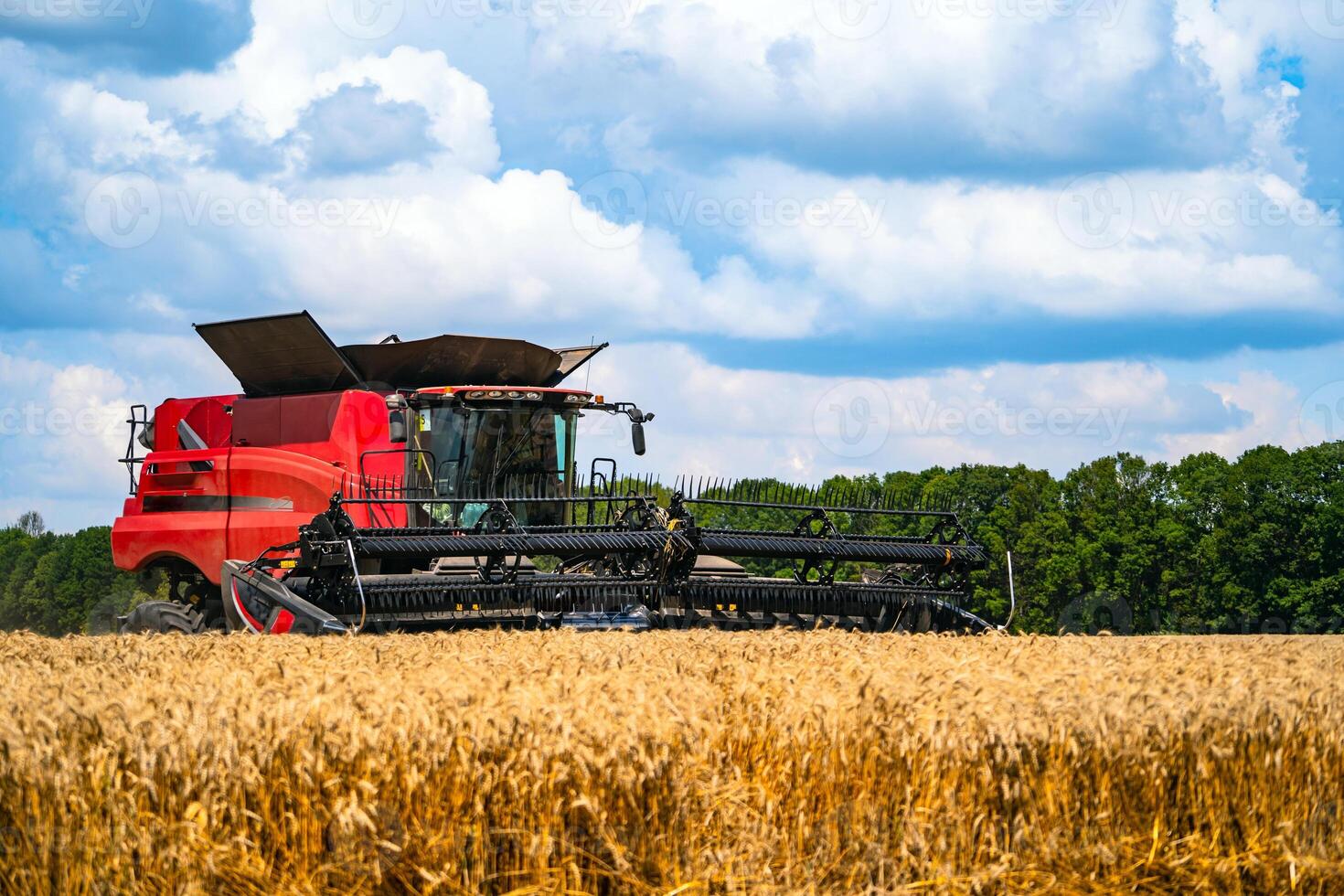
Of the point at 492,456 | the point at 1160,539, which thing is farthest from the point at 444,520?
the point at 1160,539

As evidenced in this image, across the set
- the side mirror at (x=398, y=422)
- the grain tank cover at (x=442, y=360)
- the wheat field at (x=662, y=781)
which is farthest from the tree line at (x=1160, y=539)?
the wheat field at (x=662, y=781)

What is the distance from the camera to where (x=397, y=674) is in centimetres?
584

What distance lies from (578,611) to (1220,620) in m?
41.0

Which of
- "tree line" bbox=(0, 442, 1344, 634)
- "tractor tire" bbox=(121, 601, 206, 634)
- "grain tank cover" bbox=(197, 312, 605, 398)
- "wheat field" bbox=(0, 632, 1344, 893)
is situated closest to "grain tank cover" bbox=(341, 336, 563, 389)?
"grain tank cover" bbox=(197, 312, 605, 398)

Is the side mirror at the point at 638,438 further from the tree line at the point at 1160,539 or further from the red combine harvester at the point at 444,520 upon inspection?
the tree line at the point at 1160,539

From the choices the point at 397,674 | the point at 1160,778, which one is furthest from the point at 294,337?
the point at 1160,778

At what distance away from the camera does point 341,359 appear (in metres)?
14.2

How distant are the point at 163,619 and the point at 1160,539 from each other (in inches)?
1714

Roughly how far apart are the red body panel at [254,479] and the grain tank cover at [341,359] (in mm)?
353

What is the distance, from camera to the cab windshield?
12859mm

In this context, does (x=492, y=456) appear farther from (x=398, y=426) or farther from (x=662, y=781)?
(x=662, y=781)

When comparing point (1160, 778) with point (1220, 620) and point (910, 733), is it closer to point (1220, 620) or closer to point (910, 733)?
point (910, 733)

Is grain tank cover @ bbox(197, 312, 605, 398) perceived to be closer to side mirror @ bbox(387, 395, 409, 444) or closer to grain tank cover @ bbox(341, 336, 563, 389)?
grain tank cover @ bbox(341, 336, 563, 389)

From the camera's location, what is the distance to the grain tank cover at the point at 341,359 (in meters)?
14.2
